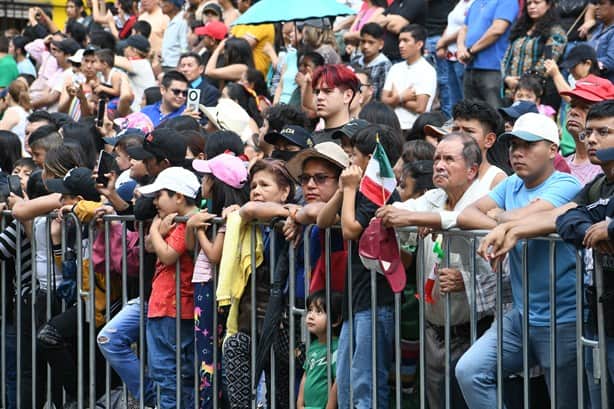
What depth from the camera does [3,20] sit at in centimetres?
2678

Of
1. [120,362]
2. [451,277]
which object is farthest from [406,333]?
[120,362]

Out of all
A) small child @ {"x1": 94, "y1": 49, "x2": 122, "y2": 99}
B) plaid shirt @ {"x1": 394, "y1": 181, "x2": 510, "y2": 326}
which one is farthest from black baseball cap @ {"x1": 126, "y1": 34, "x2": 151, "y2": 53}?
plaid shirt @ {"x1": 394, "y1": 181, "x2": 510, "y2": 326}

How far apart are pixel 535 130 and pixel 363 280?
1243mm

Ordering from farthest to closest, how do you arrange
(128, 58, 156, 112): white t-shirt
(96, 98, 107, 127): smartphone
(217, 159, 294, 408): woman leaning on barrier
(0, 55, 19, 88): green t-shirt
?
(0, 55, 19, 88): green t-shirt
(128, 58, 156, 112): white t-shirt
(96, 98, 107, 127): smartphone
(217, 159, 294, 408): woman leaning on barrier

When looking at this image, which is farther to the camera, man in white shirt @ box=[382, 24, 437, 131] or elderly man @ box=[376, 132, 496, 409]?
man in white shirt @ box=[382, 24, 437, 131]

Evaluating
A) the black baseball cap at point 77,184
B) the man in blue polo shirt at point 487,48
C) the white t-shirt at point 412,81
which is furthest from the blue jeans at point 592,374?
the man in blue polo shirt at point 487,48

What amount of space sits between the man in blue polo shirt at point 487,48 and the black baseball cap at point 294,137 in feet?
14.9

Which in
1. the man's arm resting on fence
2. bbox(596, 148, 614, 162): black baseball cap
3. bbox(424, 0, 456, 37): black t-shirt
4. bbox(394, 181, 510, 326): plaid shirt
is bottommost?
bbox(394, 181, 510, 326): plaid shirt

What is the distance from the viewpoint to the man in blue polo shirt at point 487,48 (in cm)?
1320

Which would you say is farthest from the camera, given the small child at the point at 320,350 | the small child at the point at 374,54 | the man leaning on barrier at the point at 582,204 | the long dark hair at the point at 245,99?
the small child at the point at 374,54

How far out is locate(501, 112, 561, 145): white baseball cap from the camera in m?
6.79

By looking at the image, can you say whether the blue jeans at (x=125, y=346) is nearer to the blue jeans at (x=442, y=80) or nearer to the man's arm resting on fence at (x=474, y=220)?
the man's arm resting on fence at (x=474, y=220)

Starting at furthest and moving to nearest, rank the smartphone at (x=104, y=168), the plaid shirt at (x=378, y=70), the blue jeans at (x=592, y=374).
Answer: the plaid shirt at (x=378, y=70) < the smartphone at (x=104, y=168) < the blue jeans at (x=592, y=374)

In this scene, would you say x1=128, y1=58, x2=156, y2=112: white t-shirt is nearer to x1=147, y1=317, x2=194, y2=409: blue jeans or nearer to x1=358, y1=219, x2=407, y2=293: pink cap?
x1=147, y1=317, x2=194, y2=409: blue jeans
